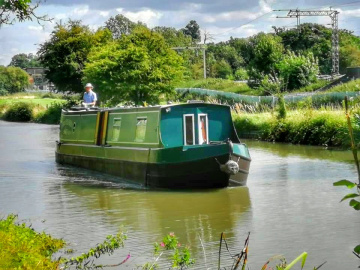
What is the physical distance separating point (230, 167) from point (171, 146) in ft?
4.98

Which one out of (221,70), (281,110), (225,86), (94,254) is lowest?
(94,254)

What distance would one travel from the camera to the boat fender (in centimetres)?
1402

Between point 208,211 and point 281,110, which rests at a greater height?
point 281,110

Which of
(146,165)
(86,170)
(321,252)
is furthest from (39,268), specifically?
(86,170)

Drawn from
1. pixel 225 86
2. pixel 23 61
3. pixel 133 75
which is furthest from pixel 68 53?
pixel 23 61

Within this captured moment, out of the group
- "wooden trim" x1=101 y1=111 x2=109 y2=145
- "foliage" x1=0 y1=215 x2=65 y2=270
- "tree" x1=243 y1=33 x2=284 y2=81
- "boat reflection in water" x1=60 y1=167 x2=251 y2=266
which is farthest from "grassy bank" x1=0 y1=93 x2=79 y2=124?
"foliage" x1=0 y1=215 x2=65 y2=270

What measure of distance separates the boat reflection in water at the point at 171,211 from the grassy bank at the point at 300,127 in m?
8.45

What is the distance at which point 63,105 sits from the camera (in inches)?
2013

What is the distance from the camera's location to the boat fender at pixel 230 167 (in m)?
14.0

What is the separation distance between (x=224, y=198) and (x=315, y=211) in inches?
81.2

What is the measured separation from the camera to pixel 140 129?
1587 cm

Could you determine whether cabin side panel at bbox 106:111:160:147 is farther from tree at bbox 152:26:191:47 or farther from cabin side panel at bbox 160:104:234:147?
tree at bbox 152:26:191:47

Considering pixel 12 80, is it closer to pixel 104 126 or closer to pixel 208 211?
pixel 104 126

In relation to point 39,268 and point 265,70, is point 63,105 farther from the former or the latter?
point 39,268
